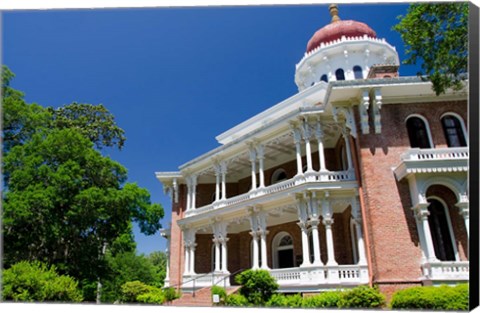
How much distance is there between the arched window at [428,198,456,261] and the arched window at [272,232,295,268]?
27.7 feet

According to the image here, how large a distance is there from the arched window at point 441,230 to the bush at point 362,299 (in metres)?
3.04

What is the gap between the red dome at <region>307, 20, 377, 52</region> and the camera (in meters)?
25.1

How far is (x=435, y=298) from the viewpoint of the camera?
33.1ft

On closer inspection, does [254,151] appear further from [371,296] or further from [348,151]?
[371,296]

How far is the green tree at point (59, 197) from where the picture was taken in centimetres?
1705

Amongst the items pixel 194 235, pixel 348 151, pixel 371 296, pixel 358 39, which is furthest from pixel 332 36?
pixel 371 296

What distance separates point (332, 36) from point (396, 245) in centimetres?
1706

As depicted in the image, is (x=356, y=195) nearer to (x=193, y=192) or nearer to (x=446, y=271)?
(x=446, y=271)

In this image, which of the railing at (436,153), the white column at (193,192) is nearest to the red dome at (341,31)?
the white column at (193,192)

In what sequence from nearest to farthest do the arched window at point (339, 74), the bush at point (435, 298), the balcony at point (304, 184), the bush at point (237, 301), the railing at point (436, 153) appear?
the bush at point (435, 298)
the railing at point (436, 153)
the bush at point (237, 301)
the balcony at point (304, 184)
the arched window at point (339, 74)

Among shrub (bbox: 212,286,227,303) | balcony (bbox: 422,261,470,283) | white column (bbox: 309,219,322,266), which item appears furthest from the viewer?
shrub (bbox: 212,286,227,303)

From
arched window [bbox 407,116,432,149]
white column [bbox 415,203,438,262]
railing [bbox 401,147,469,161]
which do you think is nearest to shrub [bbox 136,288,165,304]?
white column [bbox 415,203,438,262]

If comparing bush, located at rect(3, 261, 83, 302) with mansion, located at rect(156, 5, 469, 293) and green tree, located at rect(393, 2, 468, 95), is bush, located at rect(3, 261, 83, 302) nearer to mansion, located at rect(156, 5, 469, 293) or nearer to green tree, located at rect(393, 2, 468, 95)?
mansion, located at rect(156, 5, 469, 293)

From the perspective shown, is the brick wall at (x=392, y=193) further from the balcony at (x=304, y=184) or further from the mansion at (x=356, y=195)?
the balcony at (x=304, y=184)
